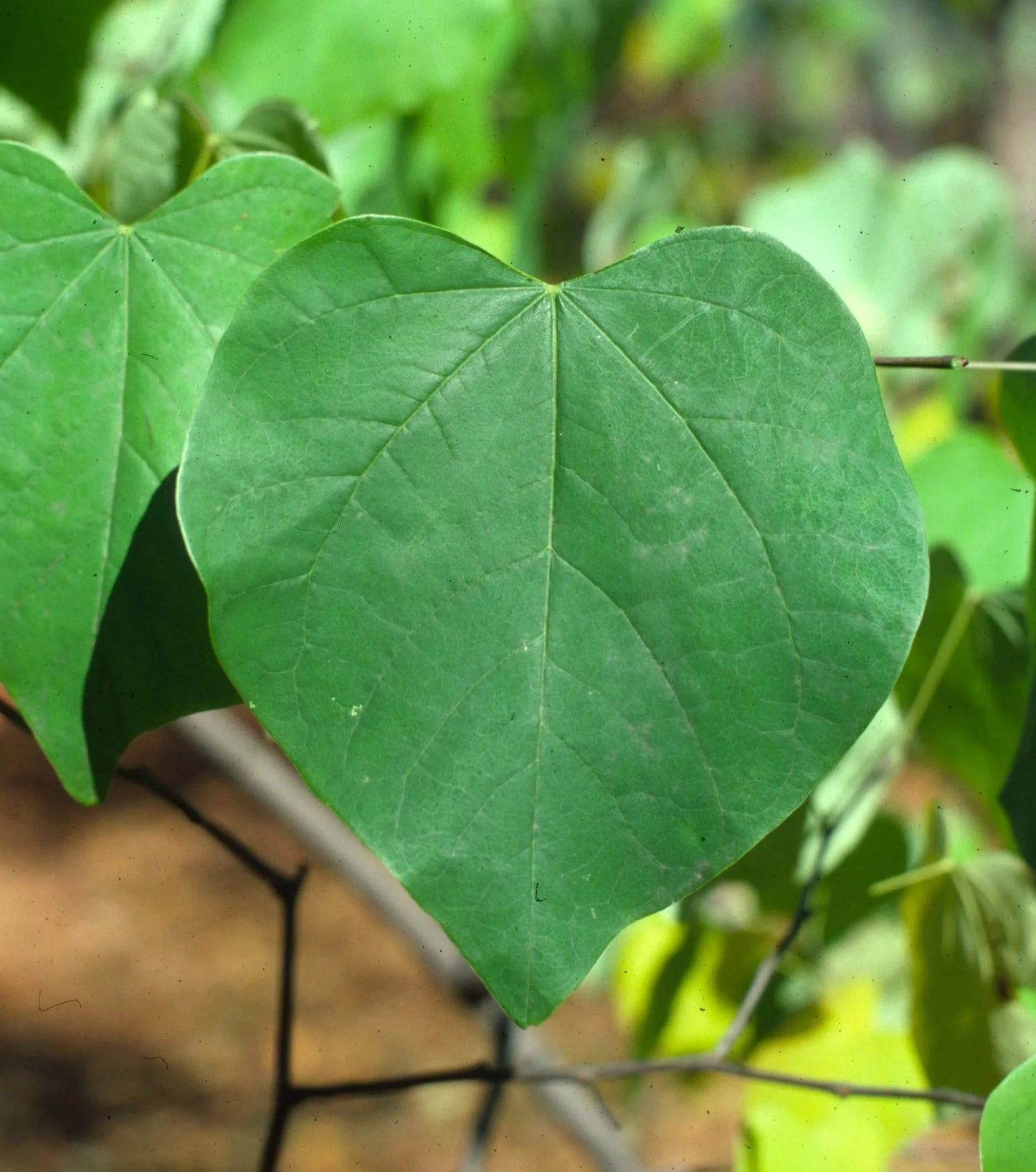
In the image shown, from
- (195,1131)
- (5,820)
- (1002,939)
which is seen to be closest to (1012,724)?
(1002,939)

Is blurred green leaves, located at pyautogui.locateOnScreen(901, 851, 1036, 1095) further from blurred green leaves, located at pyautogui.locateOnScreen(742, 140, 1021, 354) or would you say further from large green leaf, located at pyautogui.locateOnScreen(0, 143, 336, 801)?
blurred green leaves, located at pyautogui.locateOnScreen(742, 140, 1021, 354)

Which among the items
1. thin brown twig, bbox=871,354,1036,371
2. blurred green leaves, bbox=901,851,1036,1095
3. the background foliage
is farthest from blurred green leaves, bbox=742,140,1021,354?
thin brown twig, bbox=871,354,1036,371

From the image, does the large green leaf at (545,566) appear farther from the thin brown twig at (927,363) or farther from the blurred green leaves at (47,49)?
the blurred green leaves at (47,49)

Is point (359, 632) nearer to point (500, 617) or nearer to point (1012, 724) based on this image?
point (500, 617)

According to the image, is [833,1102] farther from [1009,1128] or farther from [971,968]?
[1009,1128]

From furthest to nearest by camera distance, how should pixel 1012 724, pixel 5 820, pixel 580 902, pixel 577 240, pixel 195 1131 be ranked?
1. pixel 5 820
2. pixel 195 1131
3. pixel 577 240
4. pixel 1012 724
5. pixel 580 902

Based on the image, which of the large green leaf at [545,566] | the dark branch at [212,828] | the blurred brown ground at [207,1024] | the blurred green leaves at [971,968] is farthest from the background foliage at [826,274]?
the blurred brown ground at [207,1024]
